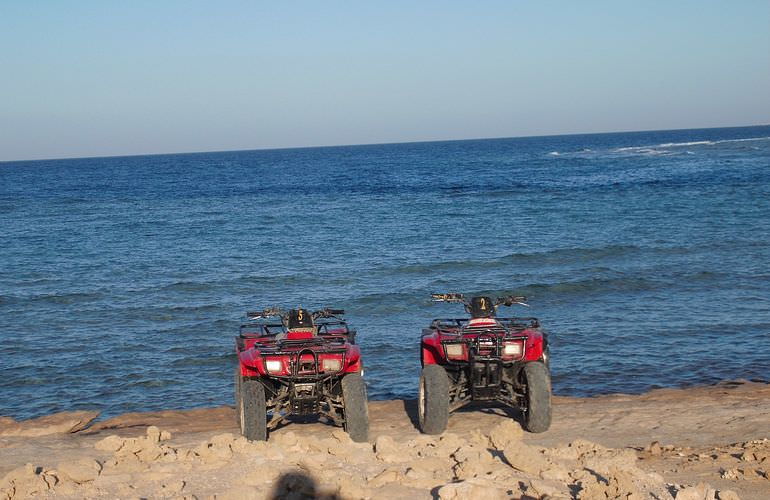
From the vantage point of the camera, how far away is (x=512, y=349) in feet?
31.2

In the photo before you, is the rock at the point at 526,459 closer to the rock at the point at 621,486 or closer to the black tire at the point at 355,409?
the rock at the point at 621,486

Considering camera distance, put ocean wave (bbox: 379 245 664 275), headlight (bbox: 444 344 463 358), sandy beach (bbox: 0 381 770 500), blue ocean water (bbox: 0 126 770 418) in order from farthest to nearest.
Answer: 1. ocean wave (bbox: 379 245 664 275)
2. blue ocean water (bbox: 0 126 770 418)
3. headlight (bbox: 444 344 463 358)
4. sandy beach (bbox: 0 381 770 500)

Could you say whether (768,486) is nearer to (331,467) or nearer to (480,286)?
(331,467)

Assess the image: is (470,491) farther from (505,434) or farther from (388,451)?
(505,434)

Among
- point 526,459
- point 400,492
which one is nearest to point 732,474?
point 526,459

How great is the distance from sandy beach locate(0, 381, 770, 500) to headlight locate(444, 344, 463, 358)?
836 mm

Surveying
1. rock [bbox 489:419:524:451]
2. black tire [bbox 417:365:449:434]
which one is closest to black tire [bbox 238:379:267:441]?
black tire [bbox 417:365:449:434]

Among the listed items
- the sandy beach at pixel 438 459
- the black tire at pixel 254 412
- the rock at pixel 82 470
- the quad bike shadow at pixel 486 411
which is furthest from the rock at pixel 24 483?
the quad bike shadow at pixel 486 411

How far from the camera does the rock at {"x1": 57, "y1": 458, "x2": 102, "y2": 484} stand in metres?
7.70

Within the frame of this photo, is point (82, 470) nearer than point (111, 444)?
Yes

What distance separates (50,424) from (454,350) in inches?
218

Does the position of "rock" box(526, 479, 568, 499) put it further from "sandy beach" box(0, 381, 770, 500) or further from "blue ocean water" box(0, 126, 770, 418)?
"blue ocean water" box(0, 126, 770, 418)

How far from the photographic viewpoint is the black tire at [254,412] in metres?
9.08

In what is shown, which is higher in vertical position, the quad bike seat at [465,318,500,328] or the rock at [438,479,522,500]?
the quad bike seat at [465,318,500,328]
